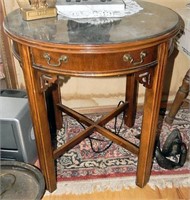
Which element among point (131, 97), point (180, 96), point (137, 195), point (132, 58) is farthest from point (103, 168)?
point (132, 58)

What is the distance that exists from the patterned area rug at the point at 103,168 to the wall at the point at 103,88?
181 millimetres

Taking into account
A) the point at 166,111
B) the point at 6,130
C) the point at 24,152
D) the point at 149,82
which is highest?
the point at 149,82

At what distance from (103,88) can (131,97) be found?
0.63ft

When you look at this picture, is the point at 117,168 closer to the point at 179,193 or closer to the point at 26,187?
the point at 179,193

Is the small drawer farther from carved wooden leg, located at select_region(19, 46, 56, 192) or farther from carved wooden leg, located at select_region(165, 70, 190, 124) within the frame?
carved wooden leg, located at select_region(165, 70, 190, 124)

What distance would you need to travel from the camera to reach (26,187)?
1129 millimetres

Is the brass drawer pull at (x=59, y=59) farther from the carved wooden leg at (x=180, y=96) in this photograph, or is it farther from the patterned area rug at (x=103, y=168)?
the carved wooden leg at (x=180, y=96)

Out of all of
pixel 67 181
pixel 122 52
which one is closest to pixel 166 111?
pixel 67 181

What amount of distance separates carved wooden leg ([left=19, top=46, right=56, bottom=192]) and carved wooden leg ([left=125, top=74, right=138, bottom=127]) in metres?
0.52

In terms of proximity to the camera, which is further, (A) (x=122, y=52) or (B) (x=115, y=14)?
(B) (x=115, y=14)

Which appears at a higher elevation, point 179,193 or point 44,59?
point 44,59

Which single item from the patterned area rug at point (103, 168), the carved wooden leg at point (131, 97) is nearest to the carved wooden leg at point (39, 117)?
the patterned area rug at point (103, 168)

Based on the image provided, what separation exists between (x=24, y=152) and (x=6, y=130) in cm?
12

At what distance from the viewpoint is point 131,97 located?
142 centimetres
